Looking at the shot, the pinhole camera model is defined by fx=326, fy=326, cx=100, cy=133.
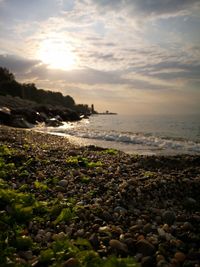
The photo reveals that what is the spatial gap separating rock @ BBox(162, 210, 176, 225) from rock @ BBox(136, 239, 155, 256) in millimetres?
984

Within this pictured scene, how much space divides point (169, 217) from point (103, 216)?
103 cm

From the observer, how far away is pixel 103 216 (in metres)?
5.12

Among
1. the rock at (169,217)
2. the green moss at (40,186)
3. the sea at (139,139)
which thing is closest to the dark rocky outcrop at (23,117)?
the sea at (139,139)

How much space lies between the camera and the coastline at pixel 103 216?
157 inches

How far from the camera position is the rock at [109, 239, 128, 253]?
13.3 feet

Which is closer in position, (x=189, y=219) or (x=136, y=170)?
(x=189, y=219)

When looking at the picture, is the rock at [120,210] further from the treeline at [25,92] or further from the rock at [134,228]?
the treeline at [25,92]

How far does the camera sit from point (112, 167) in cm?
938

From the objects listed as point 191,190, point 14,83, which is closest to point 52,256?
point 191,190

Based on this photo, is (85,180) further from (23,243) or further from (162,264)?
(162,264)

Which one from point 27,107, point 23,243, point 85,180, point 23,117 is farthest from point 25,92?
point 23,243

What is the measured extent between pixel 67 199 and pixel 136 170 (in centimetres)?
347

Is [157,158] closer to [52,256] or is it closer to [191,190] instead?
[191,190]

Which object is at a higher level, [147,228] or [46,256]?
[147,228]
